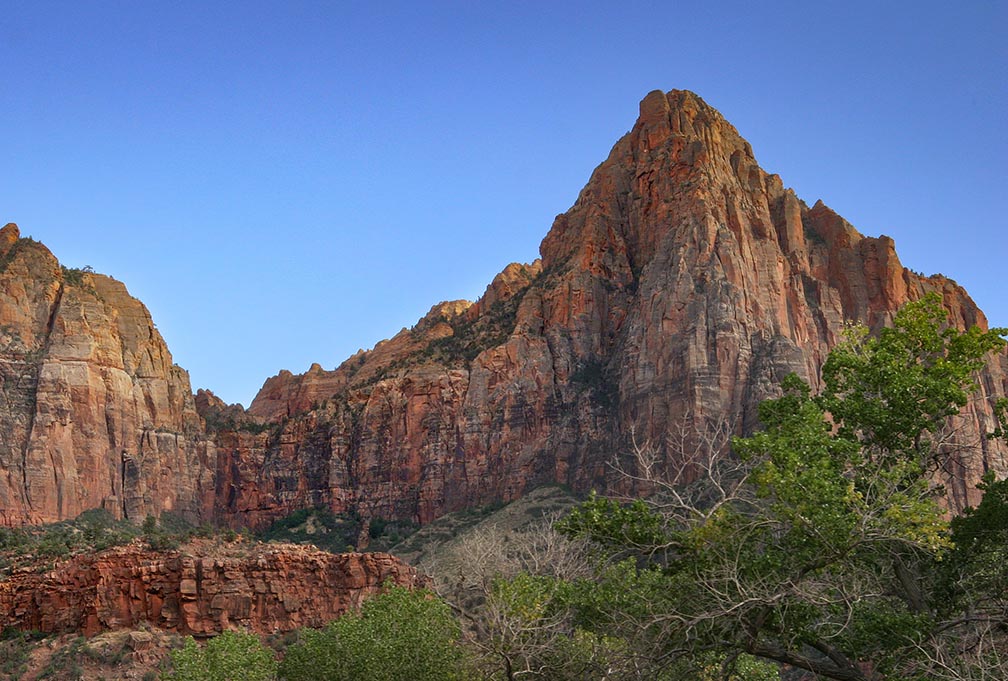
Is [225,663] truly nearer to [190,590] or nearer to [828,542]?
[190,590]

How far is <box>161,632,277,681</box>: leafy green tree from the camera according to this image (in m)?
34.6

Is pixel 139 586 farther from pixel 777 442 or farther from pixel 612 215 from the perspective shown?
pixel 612 215

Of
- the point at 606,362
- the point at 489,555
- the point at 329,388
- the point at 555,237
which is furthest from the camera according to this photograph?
the point at 329,388

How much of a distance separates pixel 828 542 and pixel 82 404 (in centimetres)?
9469

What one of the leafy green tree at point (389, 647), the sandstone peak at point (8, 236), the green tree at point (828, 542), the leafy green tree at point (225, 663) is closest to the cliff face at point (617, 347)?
the sandstone peak at point (8, 236)

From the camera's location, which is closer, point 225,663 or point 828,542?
point 828,542

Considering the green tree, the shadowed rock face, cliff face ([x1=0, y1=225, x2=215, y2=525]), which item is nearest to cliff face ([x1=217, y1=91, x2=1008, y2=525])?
the shadowed rock face

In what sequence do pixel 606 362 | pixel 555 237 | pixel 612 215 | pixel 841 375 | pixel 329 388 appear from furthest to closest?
pixel 329 388 → pixel 555 237 → pixel 612 215 → pixel 606 362 → pixel 841 375

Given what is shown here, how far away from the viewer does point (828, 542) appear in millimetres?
18062

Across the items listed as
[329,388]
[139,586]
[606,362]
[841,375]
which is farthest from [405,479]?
[841,375]

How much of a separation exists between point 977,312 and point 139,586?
3987 inches

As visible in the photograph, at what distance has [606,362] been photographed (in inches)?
4461

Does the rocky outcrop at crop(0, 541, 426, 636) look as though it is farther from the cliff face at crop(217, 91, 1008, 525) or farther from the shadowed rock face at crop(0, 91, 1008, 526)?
the cliff face at crop(217, 91, 1008, 525)

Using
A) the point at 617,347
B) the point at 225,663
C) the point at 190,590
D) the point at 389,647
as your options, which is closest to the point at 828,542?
the point at 389,647
